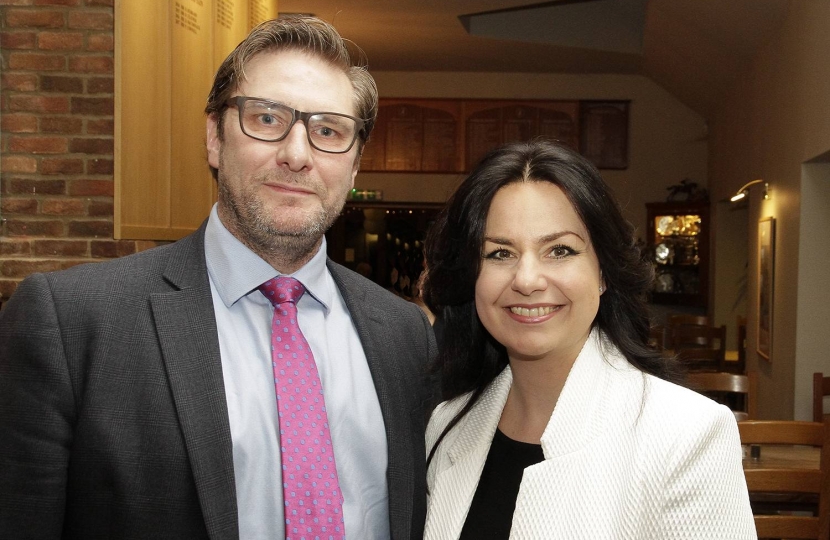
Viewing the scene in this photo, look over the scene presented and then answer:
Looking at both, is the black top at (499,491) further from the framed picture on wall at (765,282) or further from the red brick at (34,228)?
the framed picture on wall at (765,282)

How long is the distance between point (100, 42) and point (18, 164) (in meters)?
0.53

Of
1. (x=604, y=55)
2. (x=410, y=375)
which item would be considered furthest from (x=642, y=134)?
(x=410, y=375)

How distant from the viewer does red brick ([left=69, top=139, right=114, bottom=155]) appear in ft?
10.6

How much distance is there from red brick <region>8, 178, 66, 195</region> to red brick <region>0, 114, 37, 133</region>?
0.59 ft

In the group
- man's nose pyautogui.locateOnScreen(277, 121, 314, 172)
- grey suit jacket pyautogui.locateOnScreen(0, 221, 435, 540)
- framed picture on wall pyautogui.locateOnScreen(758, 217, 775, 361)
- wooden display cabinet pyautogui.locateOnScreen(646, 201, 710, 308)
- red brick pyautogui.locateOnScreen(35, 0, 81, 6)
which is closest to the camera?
grey suit jacket pyautogui.locateOnScreen(0, 221, 435, 540)

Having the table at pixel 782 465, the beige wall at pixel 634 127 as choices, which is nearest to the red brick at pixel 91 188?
the table at pixel 782 465

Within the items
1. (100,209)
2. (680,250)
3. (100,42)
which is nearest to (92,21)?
(100,42)

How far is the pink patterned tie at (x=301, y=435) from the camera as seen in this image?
156cm

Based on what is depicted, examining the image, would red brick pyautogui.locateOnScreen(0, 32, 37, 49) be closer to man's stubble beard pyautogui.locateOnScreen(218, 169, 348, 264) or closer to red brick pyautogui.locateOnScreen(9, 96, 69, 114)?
red brick pyautogui.locateOnScreen(9, 96, 69, 114)

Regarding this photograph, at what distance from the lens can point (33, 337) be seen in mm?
1458

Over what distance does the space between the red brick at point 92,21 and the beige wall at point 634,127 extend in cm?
806

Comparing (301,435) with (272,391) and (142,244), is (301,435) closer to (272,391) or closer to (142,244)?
(272,391)

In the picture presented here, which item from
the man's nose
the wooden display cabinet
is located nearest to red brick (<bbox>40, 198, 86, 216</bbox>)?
the man's nose

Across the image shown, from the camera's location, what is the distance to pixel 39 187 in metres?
3.22
